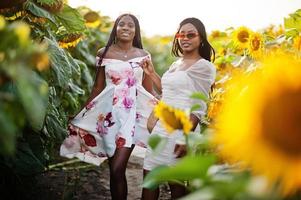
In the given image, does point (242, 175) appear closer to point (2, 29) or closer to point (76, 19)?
point (2, 29)

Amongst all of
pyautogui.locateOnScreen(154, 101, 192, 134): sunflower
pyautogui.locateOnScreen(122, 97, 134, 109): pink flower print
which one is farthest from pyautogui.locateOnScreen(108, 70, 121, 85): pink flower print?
pyautogui.locateOnScreen(154, 101, 192, 134): sunflower

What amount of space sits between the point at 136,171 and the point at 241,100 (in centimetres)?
419

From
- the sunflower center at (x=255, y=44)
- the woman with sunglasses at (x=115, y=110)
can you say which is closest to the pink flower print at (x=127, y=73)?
the woman with sunglasses at (x=115, y=110)

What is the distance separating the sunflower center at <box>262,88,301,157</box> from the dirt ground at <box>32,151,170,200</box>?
281cm

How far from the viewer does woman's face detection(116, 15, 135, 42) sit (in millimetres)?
3455

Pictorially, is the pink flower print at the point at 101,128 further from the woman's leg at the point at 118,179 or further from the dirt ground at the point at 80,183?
the dirt ground at the point at 80,183

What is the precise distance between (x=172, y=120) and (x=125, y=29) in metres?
2.28

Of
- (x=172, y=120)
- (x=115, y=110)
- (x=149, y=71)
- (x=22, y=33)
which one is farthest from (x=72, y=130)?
(x=22, y=33)

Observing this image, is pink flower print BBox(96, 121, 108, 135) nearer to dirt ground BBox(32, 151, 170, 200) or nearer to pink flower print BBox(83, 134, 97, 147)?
pink flower print BBox(83, 134, 97, 147)

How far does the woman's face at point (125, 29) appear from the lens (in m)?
3.46

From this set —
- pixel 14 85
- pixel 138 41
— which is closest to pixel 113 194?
pixel 138 41

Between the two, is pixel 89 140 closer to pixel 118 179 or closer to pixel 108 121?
pixel 108 121

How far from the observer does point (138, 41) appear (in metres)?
3.63

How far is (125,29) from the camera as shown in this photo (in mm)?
Answer: 3461
